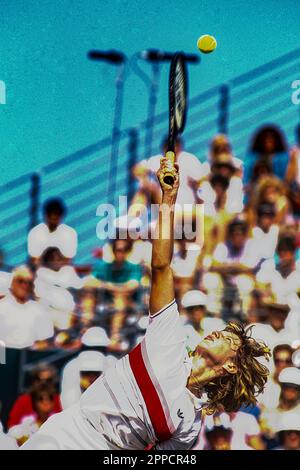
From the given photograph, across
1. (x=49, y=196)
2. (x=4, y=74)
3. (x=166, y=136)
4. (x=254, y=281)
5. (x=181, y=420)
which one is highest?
(x=4, y=74)

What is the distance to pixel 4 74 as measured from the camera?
381 centimetres

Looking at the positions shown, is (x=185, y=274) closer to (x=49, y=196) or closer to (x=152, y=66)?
(x=49, y=196)

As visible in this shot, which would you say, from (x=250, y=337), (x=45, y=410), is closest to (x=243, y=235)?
(x=250, y=337)

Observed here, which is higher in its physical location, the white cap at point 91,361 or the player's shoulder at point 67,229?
the player's shoulder at point 67,229

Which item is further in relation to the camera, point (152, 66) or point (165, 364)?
point (152, 66)

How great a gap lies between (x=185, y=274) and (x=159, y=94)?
85 cm

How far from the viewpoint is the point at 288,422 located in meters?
3.72

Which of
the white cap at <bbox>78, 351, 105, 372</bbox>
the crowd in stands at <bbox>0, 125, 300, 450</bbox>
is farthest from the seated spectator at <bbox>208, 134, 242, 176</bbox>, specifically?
the white cap at <bbox>78, 351, 105, 372</bbox>


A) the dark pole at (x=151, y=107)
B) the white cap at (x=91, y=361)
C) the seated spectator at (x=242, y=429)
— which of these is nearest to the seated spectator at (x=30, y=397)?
the white cap at (x=91, y=361)

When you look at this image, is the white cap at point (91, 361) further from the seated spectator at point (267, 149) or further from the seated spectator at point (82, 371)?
the seated spectator at point (267, 149)

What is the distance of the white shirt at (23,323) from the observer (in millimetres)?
3734

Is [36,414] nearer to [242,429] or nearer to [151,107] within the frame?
[242,429]

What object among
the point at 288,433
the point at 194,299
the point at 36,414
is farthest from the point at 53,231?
the point at 288,433

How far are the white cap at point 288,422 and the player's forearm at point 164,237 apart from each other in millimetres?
878
